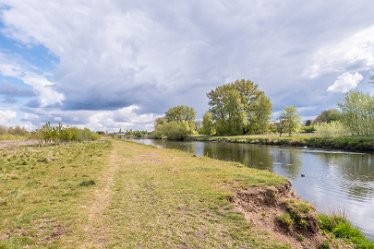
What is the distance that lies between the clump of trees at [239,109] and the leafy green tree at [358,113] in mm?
28978

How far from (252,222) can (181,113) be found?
10344cm

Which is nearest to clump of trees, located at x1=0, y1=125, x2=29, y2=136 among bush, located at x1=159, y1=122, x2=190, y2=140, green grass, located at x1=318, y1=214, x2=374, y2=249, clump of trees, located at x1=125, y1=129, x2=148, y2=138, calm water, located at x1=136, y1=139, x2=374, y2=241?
bush, located at x1=159, y1=122, x2=190, y2=140

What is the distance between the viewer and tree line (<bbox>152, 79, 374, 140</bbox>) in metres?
43.5

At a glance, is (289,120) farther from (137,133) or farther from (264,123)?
(137,133)

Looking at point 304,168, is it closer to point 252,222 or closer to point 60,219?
point 252,222

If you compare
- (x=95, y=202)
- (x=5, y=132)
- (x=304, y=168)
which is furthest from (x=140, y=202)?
(x=5, y=132)

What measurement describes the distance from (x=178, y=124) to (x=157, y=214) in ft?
283

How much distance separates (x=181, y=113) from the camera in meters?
110

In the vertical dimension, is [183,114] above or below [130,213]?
above

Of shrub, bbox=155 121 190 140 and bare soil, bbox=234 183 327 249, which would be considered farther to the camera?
shrub, bbox=155 121 190 140

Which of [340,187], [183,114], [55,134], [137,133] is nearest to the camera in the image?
[340,187]

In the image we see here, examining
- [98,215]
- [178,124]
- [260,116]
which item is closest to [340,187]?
[98,215]

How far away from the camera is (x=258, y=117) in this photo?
246ft

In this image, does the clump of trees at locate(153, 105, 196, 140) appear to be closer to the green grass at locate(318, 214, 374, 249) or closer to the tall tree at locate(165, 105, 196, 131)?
the tall tree at locate(165, 105, 196, 131)
